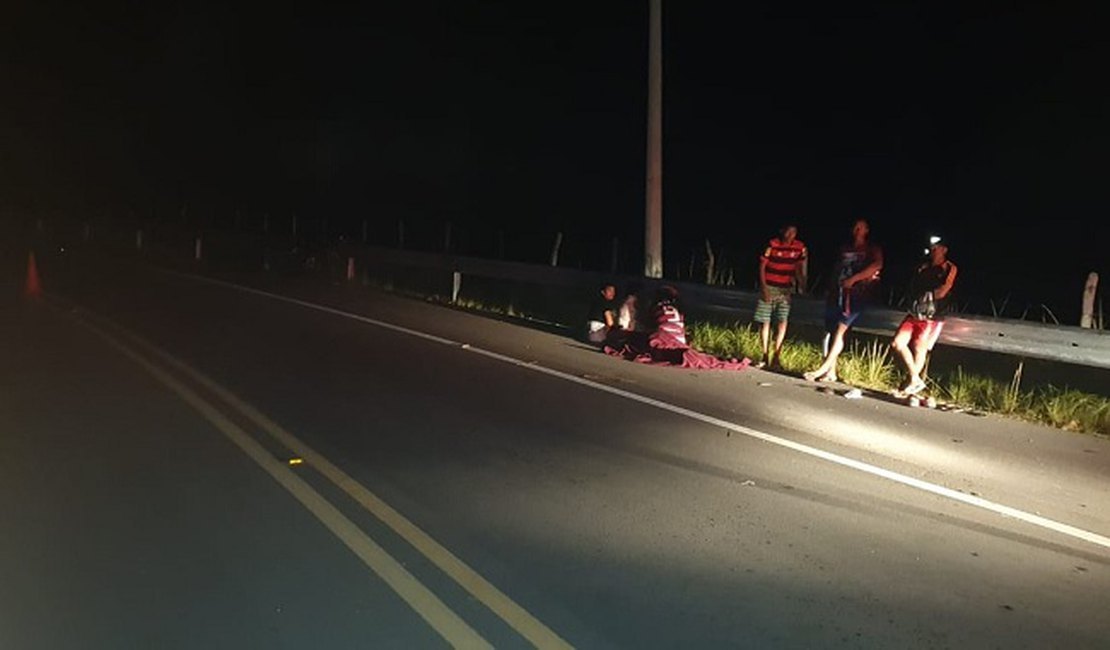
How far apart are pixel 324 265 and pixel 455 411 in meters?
17.5

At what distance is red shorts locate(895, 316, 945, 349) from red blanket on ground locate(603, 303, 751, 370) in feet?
6.83

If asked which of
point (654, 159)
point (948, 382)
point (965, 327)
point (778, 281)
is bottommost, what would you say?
point (948, 382)

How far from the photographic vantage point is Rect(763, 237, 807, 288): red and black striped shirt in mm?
12555

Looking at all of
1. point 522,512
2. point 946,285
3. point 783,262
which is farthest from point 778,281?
point 522,512

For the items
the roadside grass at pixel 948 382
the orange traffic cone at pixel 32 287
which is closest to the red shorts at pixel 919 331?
the roadside grass at pixel 948 382

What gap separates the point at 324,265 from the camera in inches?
1030

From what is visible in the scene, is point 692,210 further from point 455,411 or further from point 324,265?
point 455,411

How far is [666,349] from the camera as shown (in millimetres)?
12383

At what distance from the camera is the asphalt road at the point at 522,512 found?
4.86m

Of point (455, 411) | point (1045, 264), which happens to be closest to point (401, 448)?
point (455, 411)

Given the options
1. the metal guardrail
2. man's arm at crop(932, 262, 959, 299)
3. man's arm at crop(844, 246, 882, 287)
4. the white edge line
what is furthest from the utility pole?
man's arm at crop(932, 262, 959, 299)

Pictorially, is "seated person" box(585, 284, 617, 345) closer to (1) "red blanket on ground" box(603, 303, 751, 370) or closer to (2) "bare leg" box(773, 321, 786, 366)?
(1) "red blanket on ground" box(603, 303, 751, 370)

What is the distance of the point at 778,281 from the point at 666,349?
1537mm

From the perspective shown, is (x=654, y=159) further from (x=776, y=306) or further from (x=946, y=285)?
(x=946, y=285)
